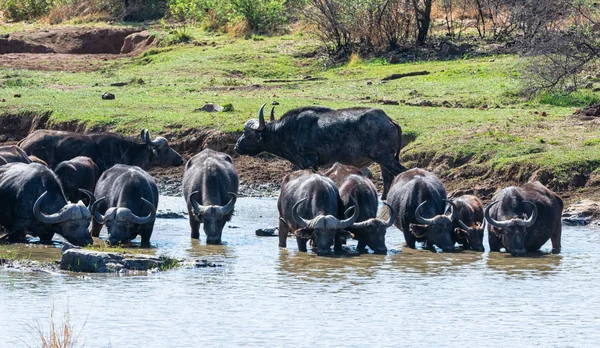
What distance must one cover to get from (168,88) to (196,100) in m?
2.87

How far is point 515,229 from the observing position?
14.7 m

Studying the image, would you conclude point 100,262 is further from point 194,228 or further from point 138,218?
point 194,228

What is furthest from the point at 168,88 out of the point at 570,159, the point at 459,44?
the point at 570,159

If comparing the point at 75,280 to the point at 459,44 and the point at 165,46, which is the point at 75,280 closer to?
the point at 459,44

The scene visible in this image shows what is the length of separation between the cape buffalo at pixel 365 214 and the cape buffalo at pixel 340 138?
362 centimetres

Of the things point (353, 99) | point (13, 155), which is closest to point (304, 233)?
point (13, 155)

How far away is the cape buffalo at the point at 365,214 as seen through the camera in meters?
14.9

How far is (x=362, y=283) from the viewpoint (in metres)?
13.1

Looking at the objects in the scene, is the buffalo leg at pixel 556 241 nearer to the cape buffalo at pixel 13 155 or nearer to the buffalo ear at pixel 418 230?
the buffalo ear at pixel 418 230

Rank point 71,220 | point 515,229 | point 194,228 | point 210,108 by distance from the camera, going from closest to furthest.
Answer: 1. point 515,229
2. point 71,220
3. point 194,228
4. point 210,108

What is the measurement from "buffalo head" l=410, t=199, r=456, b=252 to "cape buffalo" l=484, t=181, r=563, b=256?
54cm

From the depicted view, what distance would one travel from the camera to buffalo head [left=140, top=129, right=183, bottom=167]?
2025 cm

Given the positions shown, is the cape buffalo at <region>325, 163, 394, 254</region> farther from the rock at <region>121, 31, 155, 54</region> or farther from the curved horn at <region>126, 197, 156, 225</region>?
the rock at <region>121, 31, 155, 54</region>

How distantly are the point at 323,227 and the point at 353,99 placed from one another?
1214cm
